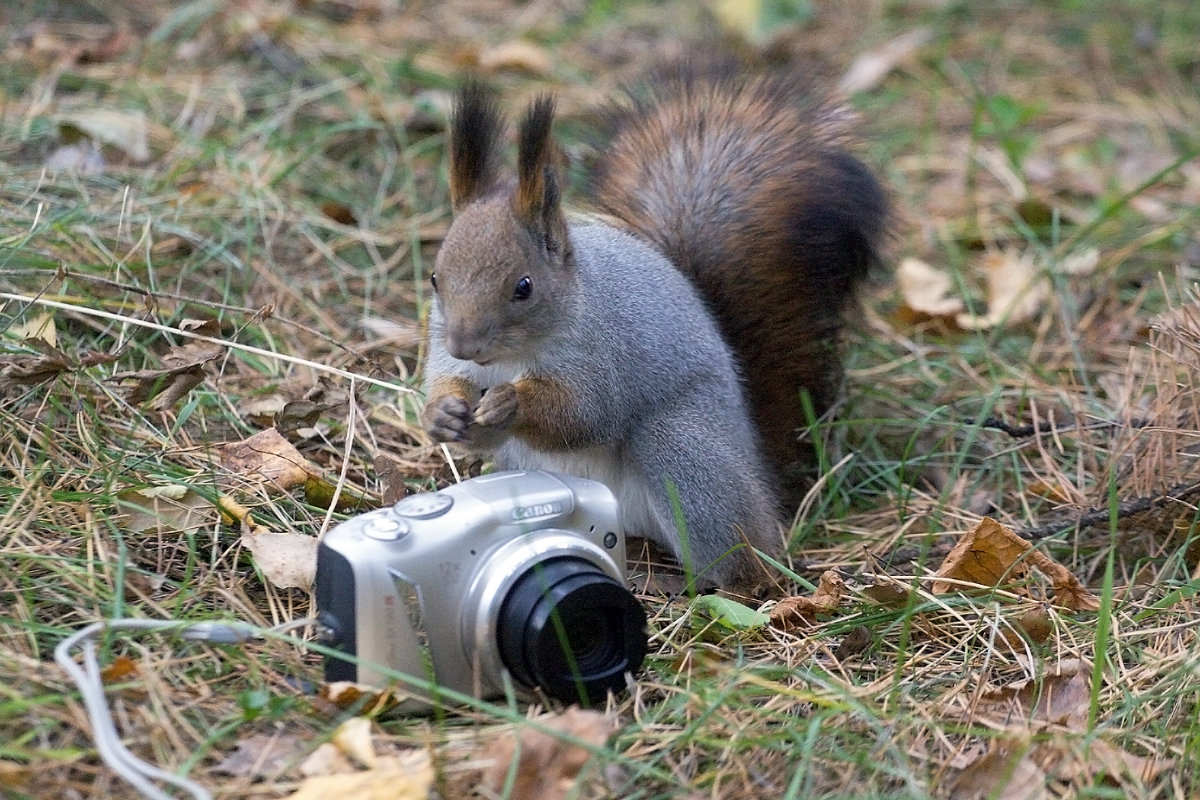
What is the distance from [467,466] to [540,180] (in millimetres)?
607

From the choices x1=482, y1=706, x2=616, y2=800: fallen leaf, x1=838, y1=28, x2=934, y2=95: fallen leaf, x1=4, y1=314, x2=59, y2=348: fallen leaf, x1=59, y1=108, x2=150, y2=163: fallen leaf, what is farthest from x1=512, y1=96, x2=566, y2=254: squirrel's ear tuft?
x1=838, y1=28, x2=934, y2=95: fallen leaf

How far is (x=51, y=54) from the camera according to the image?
11.0 feet

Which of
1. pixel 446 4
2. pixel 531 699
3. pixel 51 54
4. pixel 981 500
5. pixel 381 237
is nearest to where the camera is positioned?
pixel 531 699

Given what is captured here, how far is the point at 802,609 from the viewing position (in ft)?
6.40

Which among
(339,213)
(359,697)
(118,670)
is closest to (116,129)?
(339,213)

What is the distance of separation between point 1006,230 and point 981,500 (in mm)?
1214

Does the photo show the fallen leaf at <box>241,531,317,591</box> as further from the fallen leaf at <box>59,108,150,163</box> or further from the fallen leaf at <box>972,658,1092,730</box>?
the fallen leaf at <box>59,108,150,163</box>

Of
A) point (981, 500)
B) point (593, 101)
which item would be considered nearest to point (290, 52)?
point (593, 101)

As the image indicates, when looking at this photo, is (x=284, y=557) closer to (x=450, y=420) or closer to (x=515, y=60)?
(x=450, y=420)

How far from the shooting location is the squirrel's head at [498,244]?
1.81 metres

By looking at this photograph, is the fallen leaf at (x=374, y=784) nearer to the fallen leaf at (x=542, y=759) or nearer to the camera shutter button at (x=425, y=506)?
the fallen leaf at (x=542, y=759)

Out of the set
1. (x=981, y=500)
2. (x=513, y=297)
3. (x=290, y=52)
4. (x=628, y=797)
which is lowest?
(x=981, y=500)

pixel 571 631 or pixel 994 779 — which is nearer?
pixel 994 779

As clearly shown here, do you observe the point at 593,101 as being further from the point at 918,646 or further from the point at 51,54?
the point at 918,646
